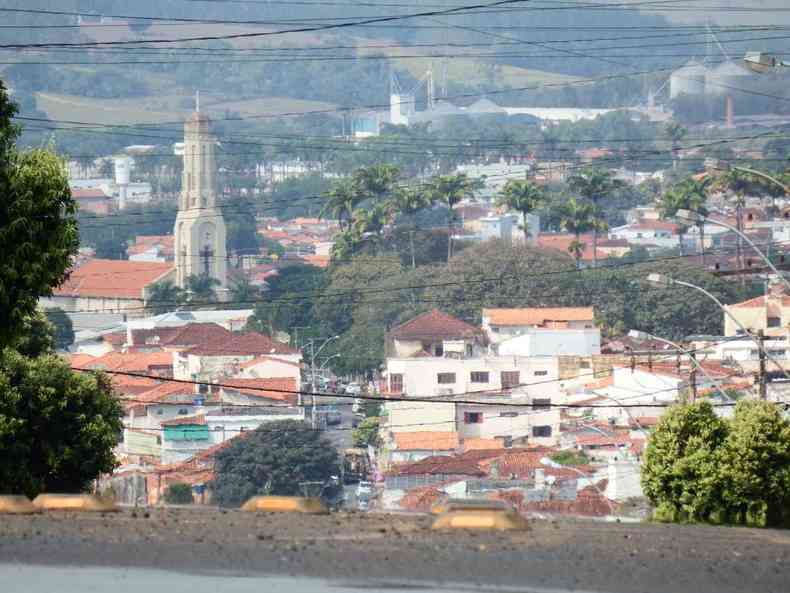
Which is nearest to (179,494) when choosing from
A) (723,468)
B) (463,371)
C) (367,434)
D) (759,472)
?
(367,434)

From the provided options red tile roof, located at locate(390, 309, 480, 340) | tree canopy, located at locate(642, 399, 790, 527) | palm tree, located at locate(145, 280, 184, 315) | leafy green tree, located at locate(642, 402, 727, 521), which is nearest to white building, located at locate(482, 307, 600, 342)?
red tile roof, located at locate(390, 309, 480, 340)

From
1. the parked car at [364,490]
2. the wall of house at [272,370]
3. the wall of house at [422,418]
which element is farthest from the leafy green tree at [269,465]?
the wall of house at [272,370]

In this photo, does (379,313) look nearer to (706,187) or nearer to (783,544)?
(706,187)

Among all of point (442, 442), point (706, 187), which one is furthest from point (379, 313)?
point (442, 442)

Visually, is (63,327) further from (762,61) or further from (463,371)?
(762,61)

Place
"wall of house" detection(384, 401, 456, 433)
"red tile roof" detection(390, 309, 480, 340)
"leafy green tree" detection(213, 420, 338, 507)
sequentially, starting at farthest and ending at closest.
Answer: "red tile roof" detection(390, 309, 480, 340) → "wall of house" detection(384, 401, 456, 433) → "leafy green tree" detection(213, 420, 338, 507)

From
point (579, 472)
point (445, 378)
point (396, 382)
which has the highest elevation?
point (445, 378)

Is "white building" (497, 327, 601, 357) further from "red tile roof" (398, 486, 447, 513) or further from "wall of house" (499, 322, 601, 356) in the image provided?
"red tile roof" (398, 486, 447, 513)
